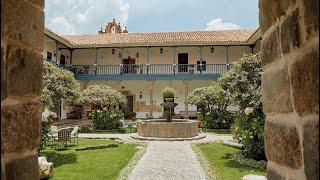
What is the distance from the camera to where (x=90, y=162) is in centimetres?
852

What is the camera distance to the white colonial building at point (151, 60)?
25984 millimetres

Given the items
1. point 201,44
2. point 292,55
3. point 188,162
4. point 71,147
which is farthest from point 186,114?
point 292,55

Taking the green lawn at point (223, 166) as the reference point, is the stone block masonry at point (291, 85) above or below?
above

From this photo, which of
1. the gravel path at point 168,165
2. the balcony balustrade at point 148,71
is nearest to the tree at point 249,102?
the gravel path at point 168,165

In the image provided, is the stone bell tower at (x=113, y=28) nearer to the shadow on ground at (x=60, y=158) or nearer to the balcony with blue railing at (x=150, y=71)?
the balcony with blue railing at (x=150, y=71)

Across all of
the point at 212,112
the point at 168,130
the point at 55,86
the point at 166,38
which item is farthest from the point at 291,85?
the point at 166,38

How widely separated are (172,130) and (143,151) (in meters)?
3.72

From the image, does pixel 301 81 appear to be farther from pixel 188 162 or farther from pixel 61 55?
pixel 61 55

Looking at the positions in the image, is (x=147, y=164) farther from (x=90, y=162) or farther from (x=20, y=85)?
(x=20, y=85)

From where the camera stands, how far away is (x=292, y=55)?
71.6 inches

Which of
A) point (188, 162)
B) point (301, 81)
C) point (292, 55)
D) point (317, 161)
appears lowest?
point (188, 162)

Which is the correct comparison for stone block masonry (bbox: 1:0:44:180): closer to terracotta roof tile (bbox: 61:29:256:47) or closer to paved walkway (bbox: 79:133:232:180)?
paved walkway (bbox: 79:133:232:180)

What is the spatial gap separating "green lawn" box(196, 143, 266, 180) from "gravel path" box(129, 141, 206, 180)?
340 mm

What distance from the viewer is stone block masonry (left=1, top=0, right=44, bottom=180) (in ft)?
5.51
